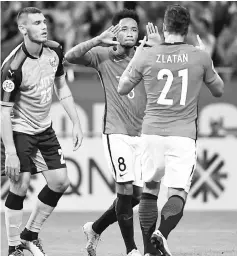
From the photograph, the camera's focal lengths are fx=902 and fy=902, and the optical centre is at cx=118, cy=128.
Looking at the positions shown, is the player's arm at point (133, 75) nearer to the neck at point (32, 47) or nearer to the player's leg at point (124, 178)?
the player's leg at point (124, 178)

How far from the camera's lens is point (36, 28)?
28.5 ft

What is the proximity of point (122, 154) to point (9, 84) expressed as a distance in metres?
1.31

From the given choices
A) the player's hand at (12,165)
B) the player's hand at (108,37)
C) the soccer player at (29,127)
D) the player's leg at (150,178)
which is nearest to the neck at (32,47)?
the soccer player at (29,127)

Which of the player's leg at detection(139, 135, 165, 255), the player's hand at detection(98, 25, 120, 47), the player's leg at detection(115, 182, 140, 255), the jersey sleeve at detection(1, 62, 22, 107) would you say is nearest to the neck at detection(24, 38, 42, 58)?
the jersey sleeve at detection(1, 62, 22, 107)

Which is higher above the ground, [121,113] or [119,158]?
[121,113]

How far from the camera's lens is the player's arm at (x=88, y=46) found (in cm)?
884

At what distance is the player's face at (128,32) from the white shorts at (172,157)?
4.14ft

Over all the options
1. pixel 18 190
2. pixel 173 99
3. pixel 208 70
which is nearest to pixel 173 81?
pixel 173 99

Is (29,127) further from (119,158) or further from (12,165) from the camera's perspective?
(119,158)

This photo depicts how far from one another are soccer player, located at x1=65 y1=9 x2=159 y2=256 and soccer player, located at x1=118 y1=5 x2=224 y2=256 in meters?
0.82

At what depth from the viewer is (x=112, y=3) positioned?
690 inches

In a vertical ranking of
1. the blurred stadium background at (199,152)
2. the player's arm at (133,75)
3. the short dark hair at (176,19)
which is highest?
the short dark hair at (176,19)

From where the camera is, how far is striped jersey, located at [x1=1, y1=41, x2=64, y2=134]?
852 cm

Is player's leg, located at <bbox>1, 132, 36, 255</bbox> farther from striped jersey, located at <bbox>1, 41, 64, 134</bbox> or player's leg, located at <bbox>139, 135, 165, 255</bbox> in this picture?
player's leg, located at <bbox>139, 135, 165, 255</bbox>
